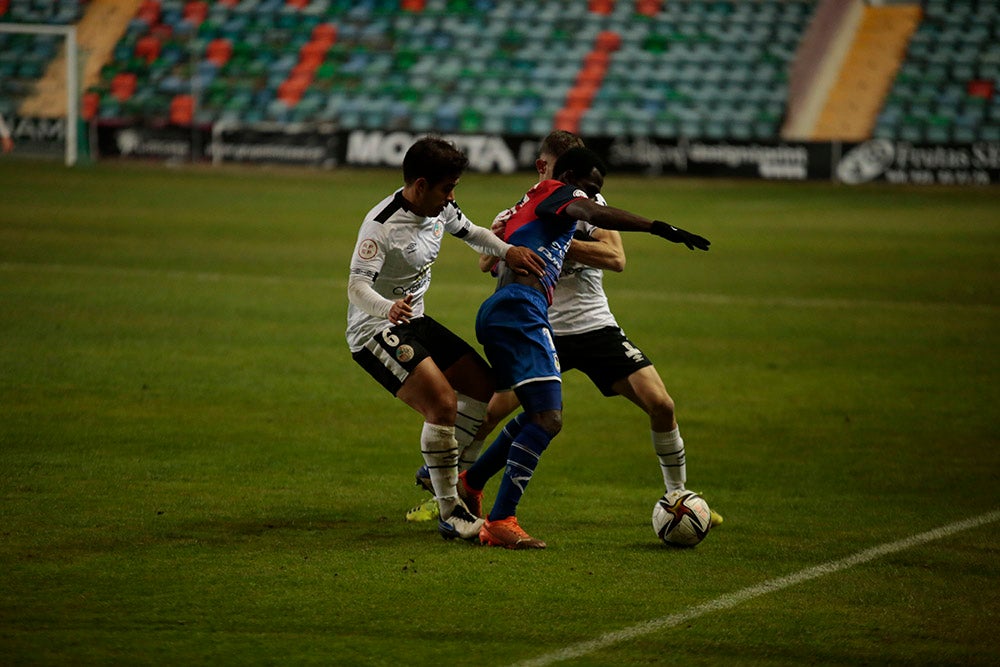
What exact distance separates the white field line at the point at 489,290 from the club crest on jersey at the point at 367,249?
30.6 feet

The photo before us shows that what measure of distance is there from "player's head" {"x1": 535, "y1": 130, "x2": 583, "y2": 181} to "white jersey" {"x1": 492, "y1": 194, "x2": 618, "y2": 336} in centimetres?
28

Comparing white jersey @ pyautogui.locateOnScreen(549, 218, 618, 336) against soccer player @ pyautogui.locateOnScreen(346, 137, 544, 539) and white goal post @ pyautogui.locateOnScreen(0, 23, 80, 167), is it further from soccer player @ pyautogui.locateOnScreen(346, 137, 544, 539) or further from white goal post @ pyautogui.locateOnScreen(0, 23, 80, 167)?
white goal post @ pyautogui.locateOnScreen(0, 23, 80, 167)

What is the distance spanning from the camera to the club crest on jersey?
6.59m

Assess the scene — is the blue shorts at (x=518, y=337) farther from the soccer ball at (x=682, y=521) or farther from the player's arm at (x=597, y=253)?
the soccer ball at (x=682, y=521)

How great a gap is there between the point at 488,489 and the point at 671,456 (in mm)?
1341

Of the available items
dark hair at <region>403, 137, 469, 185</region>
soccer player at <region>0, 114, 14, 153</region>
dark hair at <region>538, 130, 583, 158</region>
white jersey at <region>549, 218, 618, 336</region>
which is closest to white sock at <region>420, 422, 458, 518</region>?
white jersey at <region>549, 218, 618, 336</region>

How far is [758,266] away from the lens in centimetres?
1880

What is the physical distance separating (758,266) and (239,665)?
14.7m

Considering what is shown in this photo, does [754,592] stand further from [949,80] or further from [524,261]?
[949,80]

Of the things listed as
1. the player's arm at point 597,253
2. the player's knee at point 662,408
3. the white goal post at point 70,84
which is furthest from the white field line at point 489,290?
the white goal post at point 70,84

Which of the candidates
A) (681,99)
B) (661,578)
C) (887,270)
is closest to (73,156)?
(681,99)

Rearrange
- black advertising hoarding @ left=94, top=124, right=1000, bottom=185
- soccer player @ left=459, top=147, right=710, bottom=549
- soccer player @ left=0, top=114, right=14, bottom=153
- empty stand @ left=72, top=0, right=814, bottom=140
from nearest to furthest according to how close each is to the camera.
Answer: soccer player @ left=459, top=147, right=710, bottom=549
black advertising hoarding @ left=94, top=124, right=1000, bottom=185
soccer player @ left=0, top=114, right=14, bottom=153
empty stand @ left=72, top=0, right=814, bottom=140

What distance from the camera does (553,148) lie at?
7012 mm

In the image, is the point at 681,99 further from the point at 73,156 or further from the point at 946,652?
the point at 946,652
